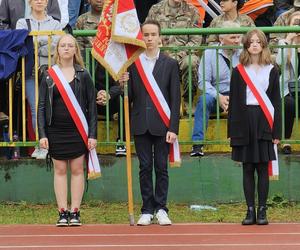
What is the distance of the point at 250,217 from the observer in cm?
1395

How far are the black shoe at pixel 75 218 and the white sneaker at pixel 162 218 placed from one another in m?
0.85

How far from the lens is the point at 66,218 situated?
14023mm

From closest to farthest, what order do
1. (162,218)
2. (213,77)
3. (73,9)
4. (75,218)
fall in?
(162,218)
(75,218)
(213,77)
(73,9)

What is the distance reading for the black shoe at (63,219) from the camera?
45.8 feet

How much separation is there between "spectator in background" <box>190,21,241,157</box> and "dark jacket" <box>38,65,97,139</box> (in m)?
1.83

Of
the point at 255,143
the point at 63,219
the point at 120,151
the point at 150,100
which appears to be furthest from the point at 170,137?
the point at 120,151

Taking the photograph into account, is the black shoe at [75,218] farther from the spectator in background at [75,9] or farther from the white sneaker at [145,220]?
the spectator in background at [75,9]

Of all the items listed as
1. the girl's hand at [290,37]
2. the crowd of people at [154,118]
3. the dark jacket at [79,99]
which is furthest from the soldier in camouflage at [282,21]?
the dark jacket at [79,99]

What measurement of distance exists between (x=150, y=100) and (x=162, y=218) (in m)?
1.29

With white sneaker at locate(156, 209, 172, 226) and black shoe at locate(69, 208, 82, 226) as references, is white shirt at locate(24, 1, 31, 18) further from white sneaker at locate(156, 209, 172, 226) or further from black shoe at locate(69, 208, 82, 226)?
white sneaker at locate(156, 209, 172, 226)

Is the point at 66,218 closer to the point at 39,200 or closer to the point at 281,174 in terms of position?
the point at 39,200

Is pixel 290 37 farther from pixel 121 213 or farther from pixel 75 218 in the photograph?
pixel 75 218

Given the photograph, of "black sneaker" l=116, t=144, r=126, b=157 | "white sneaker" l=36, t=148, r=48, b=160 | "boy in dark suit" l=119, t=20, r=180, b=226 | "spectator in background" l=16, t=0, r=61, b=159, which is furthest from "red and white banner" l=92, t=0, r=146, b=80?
"white sneaker" l=36, t=148, r=48, b=160

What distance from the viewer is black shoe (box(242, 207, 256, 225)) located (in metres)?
13.9
